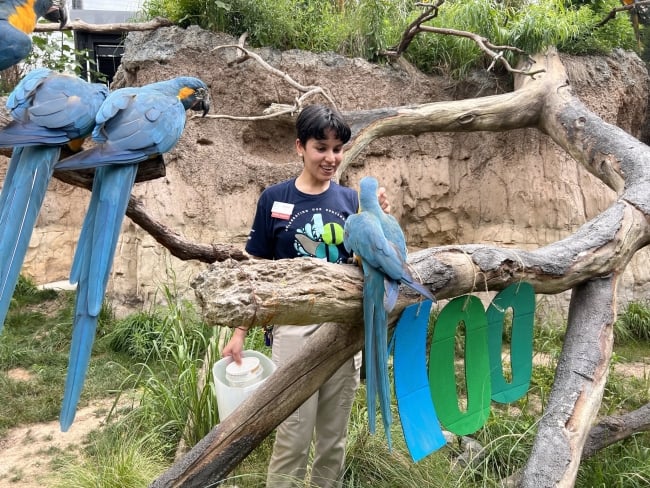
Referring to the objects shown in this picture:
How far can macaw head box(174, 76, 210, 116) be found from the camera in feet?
5.82

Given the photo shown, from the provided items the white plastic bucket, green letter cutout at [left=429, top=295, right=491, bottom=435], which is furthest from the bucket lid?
green letter cutout at [left=429, top=295, right=491, bottom=435]

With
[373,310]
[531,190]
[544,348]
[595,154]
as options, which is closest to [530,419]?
[544,348]

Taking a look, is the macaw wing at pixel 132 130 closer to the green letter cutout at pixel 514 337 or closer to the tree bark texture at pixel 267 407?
the tree bark texture at pixel 267 407

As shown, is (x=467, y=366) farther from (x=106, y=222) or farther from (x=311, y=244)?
(x=106, y=222)

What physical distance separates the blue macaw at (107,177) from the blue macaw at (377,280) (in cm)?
57

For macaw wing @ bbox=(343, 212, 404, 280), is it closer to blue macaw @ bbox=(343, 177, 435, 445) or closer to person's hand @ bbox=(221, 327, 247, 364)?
blue macaw @ bbox=(343, 177, 435, 445)

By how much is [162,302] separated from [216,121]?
1.46 m

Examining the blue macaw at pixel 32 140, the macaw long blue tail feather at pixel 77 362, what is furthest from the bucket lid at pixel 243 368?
the blue macaw at pixel 32 140

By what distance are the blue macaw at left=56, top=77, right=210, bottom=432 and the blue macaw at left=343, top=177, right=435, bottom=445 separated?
1.87ft

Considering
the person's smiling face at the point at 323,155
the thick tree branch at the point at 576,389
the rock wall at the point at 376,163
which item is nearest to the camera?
the thick tree branch at the point at 576,389

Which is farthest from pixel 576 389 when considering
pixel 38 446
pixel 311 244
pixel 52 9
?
pixel 38 446

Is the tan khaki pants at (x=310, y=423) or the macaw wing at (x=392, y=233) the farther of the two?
the tan khaki pants at (x=310, y=423)

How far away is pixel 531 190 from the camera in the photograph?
448 cm

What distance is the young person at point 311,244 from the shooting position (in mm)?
1736
